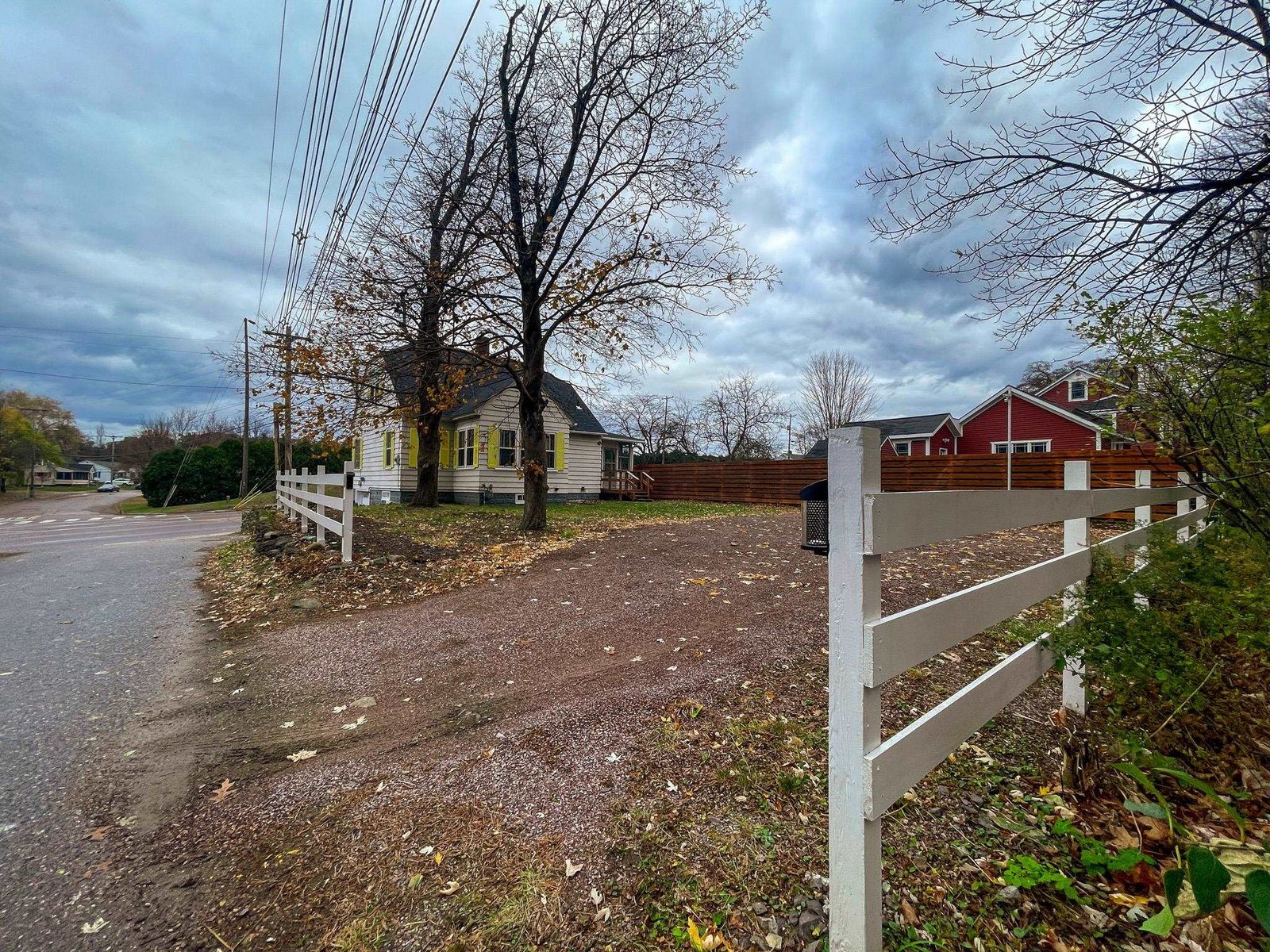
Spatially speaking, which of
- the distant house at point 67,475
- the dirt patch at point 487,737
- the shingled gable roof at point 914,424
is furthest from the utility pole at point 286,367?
the distant house at point 67,475

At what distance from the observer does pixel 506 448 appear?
55.7ft

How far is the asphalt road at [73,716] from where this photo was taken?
1770 mm

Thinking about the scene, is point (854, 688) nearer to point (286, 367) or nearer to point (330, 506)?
point (330, 506)

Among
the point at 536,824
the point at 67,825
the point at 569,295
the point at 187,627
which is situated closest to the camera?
the point at 536,824

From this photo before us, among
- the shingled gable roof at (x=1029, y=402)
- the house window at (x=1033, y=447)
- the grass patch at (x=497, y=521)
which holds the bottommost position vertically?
the grass patch at (x=497, y=521)

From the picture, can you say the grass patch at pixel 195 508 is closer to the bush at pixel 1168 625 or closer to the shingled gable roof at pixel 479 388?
the shingled gable roof at pixel 479 388

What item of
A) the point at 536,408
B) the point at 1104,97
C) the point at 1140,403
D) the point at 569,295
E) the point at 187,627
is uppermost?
the point at 569,295

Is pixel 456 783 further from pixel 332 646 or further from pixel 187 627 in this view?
pixel 187 627

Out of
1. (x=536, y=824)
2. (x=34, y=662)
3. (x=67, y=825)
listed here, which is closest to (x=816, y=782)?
(x=536, y=824)

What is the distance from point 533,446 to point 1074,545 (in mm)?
7760

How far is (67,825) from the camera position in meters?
2.15

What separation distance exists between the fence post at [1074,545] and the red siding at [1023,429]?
21947 mm

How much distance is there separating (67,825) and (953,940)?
331 centimetres

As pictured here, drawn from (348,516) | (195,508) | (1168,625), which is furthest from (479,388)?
(195,508)
